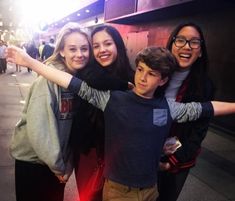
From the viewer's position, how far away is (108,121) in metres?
2.05

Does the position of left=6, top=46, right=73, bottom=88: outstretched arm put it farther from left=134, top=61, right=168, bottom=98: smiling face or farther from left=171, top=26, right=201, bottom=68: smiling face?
left=171, top=26, right=201, bottom=68: smiling face

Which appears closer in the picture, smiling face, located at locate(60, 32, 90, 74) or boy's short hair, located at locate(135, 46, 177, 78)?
boy's short hair, located at locate(135, 46, 177, 78)

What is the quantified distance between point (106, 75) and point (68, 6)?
24.9 metres

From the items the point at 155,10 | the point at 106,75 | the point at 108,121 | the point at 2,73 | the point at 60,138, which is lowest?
the point at 2,73

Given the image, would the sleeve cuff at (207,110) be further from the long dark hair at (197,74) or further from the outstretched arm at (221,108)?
the long dark hair at (197,74)

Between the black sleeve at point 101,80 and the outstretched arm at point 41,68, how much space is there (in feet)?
0.51

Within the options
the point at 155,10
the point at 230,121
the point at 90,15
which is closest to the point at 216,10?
the point at 155,10

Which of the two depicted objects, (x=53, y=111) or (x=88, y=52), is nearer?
(x=53, y=111)

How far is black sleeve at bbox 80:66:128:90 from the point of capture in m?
2.10

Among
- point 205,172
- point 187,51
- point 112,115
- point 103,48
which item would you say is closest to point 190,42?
point 187,51

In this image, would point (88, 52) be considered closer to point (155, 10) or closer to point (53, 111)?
point (53, 111)

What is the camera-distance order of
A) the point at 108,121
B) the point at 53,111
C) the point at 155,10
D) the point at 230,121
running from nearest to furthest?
the point at 108,121 < the point at 53,111 < the point at 230,121 < the point at 155,10

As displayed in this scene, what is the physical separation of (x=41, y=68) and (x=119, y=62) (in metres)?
0.62

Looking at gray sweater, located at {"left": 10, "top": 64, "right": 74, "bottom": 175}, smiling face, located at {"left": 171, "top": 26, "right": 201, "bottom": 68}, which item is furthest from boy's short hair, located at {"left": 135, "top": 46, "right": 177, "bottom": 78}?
gray sweater, located at {"left": 10, "top": 64, "right": 74, "bottom": 175}
